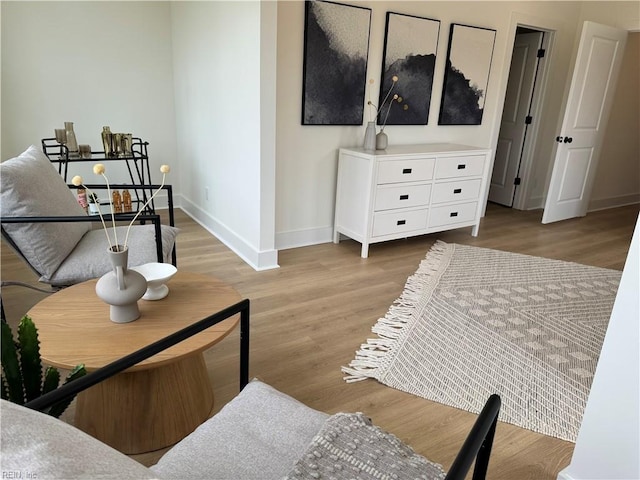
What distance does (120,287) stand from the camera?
1434mm

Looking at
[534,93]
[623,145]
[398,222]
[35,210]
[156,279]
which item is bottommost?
[398,222]

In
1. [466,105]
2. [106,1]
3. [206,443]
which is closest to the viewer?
[206,443]

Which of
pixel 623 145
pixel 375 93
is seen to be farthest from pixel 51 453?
pixel 623 145

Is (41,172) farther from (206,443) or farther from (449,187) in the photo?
(449,187)

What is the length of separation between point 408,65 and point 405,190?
1075mm

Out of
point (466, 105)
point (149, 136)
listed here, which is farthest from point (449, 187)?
point (149, 136)

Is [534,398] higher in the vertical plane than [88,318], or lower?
lower

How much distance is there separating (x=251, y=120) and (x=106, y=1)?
209 cm

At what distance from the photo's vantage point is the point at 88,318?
1511 millimetres

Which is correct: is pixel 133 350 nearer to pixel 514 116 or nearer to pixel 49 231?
pixel 49 231

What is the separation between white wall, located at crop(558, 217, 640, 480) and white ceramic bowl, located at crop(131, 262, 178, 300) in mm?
1455

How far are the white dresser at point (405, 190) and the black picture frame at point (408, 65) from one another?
0.29 metres

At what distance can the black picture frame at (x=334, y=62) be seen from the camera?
318 cm

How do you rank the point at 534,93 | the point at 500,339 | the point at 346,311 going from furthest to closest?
the point at 534,93, the point at 346,311, the point at 500,339
